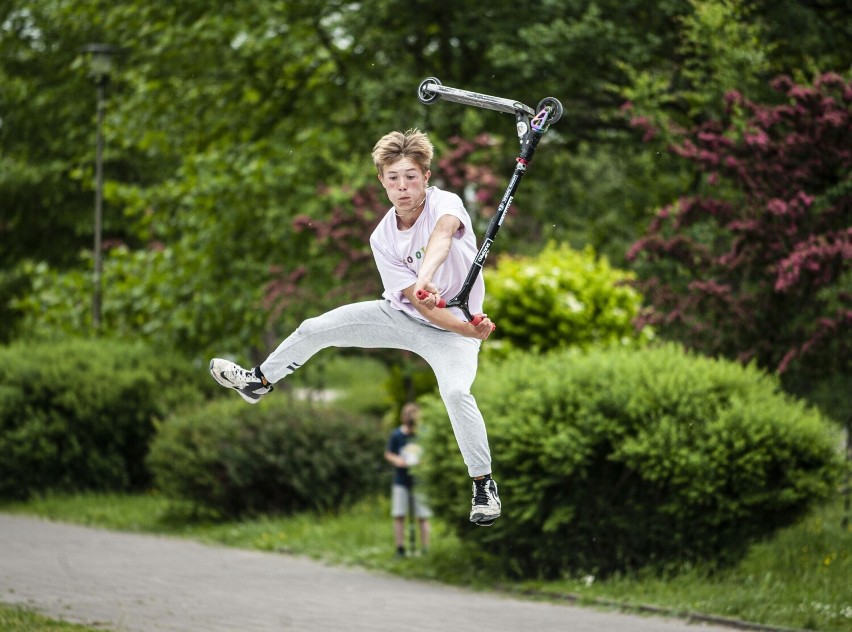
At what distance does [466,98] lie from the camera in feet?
16.5

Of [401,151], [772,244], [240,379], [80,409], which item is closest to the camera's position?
[401,151]

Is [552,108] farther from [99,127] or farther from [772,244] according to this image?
[99,127]

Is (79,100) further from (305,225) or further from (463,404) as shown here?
(463,404)

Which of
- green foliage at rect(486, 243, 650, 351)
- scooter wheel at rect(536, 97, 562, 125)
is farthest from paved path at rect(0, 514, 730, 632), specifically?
scooter wheel at rect(536, 97, 562, 125)

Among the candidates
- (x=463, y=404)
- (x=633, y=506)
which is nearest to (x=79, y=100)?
(x=633, y=506)

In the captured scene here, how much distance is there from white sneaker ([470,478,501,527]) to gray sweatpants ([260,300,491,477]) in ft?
0.24

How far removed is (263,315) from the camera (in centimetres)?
1848

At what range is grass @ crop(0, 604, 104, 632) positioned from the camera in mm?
8680

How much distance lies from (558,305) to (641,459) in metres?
4.72

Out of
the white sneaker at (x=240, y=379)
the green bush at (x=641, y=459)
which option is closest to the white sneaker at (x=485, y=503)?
the white sneaker at (x=240, y=379)

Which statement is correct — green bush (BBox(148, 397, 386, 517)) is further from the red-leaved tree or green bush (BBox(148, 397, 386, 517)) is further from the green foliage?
the red-leaved tree

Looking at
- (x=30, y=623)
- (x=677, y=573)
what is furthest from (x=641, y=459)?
(x=30, y=623)

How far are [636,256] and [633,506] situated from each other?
308 centimetres

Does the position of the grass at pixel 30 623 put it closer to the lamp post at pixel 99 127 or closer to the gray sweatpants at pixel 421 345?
the gray sweatpants at pixel 421 345
